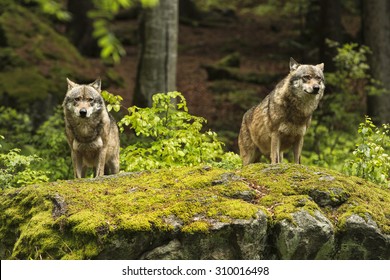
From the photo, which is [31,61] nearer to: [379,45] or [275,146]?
[379,45]

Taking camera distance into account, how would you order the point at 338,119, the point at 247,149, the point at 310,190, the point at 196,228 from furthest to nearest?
the point at 338,119
the point at 247,149
the point at 310,190
the point at 196,228

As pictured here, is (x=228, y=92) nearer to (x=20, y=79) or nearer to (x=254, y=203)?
(x=20, y=79)

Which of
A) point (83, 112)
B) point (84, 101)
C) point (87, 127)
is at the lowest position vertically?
point (87, 127)

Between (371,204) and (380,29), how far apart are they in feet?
37.6

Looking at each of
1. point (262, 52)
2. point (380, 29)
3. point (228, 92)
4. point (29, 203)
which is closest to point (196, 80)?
point (228, 92)

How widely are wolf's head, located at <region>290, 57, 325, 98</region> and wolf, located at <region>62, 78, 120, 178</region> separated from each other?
265 cm

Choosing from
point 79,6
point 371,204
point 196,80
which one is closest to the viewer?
point 371,204

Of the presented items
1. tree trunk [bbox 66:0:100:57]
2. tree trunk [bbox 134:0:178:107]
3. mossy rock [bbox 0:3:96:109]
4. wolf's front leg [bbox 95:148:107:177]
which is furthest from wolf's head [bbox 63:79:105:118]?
tree trunk [bbox 66:0:100:57]

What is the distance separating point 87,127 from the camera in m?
9.23

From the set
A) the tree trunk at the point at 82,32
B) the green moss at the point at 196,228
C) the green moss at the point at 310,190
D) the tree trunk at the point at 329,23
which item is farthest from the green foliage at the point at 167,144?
the tree trunk at the point at 82,32

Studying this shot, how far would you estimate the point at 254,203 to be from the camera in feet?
23.7

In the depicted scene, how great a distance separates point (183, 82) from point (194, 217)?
53.6ft

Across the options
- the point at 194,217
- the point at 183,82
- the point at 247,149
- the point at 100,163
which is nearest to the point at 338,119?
the point at 247,149
